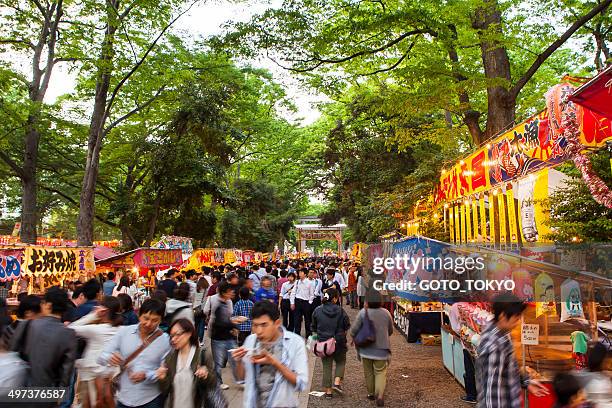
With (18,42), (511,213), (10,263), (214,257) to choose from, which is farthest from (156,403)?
(214,257)

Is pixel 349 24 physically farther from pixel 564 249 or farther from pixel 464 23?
pixel 564 249

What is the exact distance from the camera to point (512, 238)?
32.4 feet

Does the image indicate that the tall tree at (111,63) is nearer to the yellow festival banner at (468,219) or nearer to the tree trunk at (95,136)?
the tree trunk at (95,136)

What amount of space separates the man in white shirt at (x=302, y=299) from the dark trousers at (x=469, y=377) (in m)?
4.73

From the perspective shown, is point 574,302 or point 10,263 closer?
point 574,302

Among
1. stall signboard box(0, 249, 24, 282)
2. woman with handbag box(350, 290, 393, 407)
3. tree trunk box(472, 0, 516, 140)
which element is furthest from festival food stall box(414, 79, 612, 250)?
stall signboard box(0, 249, 24, 282)

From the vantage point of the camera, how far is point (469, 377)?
6.41 metres

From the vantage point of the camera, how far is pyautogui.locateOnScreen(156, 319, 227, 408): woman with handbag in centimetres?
342

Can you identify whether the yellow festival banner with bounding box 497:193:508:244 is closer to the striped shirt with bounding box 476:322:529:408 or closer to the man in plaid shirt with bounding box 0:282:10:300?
the striped shirt with bounding box 476:322:529:408

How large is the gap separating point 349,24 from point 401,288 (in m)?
7.31

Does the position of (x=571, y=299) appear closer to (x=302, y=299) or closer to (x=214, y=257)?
(x=302, y=299)

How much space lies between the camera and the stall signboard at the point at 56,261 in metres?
9.39

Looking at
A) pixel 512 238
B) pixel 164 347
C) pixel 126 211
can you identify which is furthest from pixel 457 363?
pixel 126 211

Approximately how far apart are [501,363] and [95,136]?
14379 millimetres
